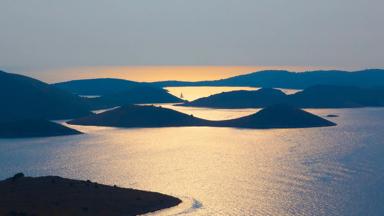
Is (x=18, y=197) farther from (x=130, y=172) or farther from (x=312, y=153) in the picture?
(x=312, y=153)

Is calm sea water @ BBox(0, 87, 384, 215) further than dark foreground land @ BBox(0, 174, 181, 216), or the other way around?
calm sea water @ BBox(0, 87, 384, 215)

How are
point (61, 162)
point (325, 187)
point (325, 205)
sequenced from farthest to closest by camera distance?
point (61, 162)
point (325, 187)
point (325, 205)

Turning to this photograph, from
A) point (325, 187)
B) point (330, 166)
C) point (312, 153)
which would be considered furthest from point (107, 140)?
point (325, 187)

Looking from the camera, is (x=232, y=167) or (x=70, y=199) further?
(x=232, y=167)

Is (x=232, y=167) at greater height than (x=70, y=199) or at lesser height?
lesser
